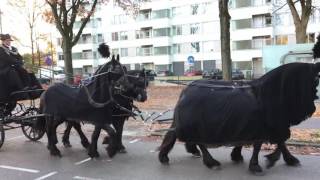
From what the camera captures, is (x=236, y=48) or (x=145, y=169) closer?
(x=145, y=169)

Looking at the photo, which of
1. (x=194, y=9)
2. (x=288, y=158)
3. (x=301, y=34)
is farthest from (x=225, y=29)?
(x=194, y=9)

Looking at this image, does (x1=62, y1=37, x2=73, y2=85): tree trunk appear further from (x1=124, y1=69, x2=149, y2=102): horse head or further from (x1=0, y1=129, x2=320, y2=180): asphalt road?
(x1=124, y1=69, x2=149, y2=102): horse head

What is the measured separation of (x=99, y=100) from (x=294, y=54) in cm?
1305

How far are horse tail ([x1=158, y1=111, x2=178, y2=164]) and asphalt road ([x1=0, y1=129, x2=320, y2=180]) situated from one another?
14cm

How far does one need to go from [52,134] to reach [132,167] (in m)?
2.42

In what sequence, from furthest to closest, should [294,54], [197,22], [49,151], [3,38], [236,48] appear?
[197,22], [236,48], [294,54], [3,38], [49,151]

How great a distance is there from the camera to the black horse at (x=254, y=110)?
7188 millimetres

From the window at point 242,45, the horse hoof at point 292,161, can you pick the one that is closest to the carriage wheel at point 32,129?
the horse hoof at point 292,161

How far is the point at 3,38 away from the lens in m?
10.9

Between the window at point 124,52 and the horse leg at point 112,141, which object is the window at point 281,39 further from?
the horse leg at point 112,141

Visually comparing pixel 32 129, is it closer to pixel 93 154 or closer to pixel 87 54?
pixel 93 154

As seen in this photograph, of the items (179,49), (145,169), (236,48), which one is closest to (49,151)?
(145,169)

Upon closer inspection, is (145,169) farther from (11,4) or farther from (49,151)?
(11,4)

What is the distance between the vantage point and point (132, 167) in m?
8.41
